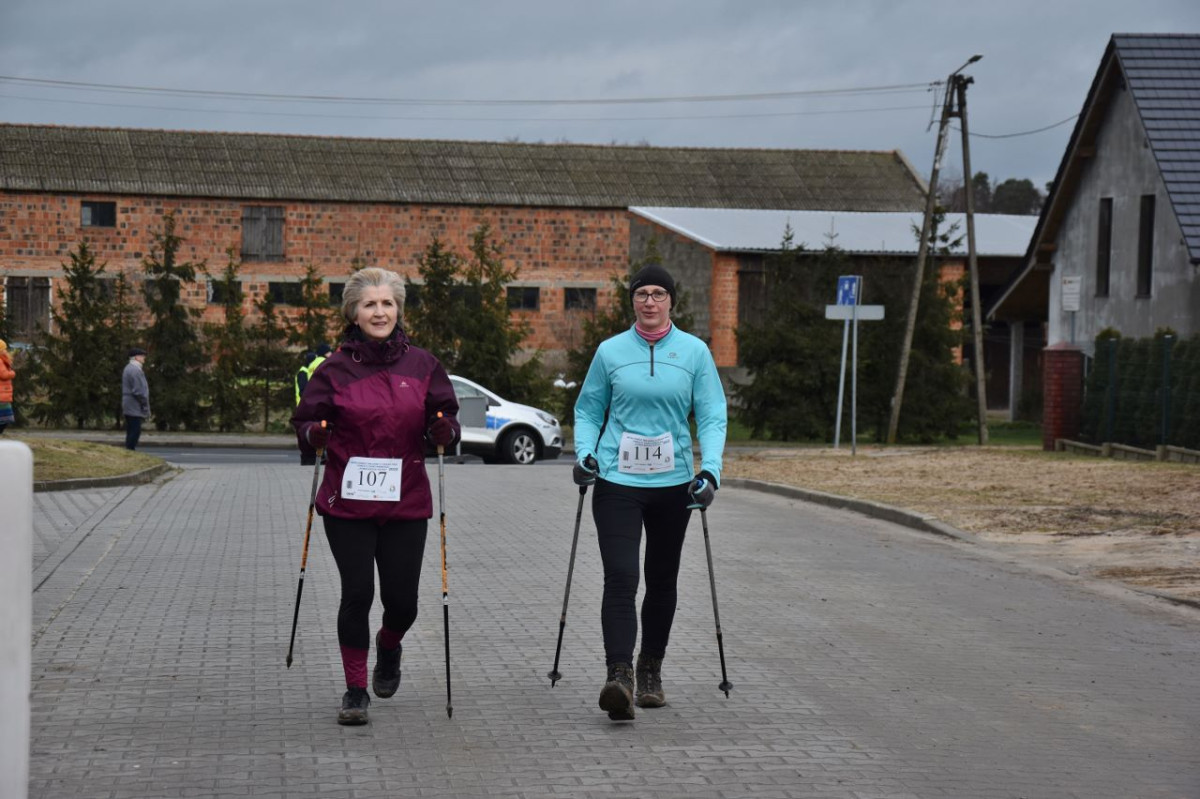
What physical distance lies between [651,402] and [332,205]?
43.8 m

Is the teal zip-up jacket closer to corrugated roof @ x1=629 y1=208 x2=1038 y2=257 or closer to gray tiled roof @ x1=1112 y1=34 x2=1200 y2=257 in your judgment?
gray tiled roof @ x1=1112 y1=34 x2=1200 y2=257

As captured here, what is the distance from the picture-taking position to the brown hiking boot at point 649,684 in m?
7.02

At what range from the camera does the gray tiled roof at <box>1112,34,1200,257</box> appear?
28.5 metres

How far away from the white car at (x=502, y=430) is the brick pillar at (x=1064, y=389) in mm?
8425

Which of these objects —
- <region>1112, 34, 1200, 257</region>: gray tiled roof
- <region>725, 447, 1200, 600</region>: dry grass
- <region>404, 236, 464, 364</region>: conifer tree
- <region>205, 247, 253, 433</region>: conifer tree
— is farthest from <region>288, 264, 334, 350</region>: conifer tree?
<region>1112, 34, 1200, 257</region>: gray tiled roof

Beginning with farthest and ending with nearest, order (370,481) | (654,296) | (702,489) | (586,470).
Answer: (654,296) → (586,470) → (702,489) → (370,481)

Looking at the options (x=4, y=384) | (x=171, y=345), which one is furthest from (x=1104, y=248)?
(x=4, y=384)

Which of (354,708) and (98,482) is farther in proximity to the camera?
(98,482)

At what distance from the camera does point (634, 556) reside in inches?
272

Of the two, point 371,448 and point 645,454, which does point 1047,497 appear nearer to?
point 645,454

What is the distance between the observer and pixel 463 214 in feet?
164

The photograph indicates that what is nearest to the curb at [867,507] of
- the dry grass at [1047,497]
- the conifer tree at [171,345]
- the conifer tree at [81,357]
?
the dry grass at [1047,497]

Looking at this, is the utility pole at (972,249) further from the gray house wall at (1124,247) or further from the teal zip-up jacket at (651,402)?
the teal zip-up jacket at (651,402)

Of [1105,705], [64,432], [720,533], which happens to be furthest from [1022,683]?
[64,432]
